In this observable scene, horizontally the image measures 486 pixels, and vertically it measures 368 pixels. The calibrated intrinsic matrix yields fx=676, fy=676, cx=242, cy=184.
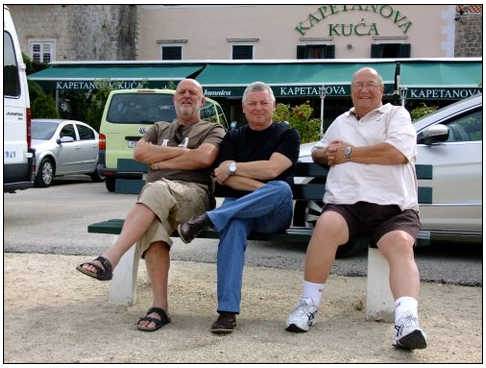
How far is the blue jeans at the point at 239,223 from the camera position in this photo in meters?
3.95

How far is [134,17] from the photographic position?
27.8 metres

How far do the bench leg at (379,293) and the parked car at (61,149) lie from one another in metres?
10.4

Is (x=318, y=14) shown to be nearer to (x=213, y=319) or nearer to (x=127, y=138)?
(x=127, y=138)

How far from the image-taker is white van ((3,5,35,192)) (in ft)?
26.3

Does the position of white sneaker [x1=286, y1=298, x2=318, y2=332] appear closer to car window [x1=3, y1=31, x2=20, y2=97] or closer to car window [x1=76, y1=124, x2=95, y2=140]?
car window [x1=3, y1=31, x2=20, y2=97]

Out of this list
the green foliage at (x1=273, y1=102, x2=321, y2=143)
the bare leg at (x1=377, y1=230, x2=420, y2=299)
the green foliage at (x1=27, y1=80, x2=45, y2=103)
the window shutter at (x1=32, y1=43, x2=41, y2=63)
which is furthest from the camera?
the window shutter at (x1=32, y1=43, x2=41, y2=63)

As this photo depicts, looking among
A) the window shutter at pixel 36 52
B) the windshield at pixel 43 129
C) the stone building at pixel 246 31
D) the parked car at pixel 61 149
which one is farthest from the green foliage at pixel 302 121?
the window shutter at pixel 36 52

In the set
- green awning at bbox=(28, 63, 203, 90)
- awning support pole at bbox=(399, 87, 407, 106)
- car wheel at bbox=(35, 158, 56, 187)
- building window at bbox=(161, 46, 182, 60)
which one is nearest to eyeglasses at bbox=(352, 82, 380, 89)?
car wheel at bbox=(35, 158, 56, 187)

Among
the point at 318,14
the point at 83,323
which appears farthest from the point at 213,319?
the point at 318,14

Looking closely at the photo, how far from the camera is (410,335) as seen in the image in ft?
11.4

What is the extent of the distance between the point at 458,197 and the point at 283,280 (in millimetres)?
1982

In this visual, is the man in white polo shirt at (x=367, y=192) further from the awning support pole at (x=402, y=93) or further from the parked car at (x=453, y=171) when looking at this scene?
the awning support pole at (x=402, y=93)

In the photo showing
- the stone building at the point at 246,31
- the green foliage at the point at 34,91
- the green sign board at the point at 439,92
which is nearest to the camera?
the green sign board at the point at 439,92

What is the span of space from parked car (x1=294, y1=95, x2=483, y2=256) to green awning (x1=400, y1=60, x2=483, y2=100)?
41.3ft
